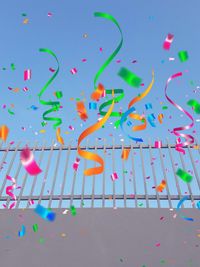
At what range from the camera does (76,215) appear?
437 centimetres

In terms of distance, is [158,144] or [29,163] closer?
[29,163]

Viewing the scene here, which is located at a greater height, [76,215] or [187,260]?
[76,215]

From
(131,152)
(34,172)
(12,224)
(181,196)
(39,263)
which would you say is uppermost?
(131,152)

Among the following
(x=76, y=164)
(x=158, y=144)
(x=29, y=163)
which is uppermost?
(x=158, y=144)

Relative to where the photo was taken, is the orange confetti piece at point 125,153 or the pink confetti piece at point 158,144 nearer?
the orange confetti piece at point 125,153

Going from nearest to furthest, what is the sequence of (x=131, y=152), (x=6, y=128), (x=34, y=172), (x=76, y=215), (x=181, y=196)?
(x=34, y=172), (x=6, y=128), (x=76, y=215), (x=181, y=196), (x=131, y=152)

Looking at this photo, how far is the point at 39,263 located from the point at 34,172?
9.02ft

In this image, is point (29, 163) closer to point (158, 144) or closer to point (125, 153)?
point (125, 153)

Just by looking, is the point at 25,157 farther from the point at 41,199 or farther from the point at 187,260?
the point at 41,199

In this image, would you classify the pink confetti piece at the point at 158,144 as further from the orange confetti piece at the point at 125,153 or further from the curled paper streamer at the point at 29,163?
the curled paper streamer at the point at 29,163

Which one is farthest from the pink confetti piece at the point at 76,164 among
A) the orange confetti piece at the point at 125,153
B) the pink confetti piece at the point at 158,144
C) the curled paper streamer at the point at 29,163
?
the curled paper streamer at the point at 29,163

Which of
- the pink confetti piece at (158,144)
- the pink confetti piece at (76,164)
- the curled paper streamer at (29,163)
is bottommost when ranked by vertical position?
the curled paper streamer at (29,163)

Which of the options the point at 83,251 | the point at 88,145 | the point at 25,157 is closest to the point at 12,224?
the point at 83,251

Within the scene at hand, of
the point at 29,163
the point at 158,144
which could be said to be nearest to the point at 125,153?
the point at 158,144
